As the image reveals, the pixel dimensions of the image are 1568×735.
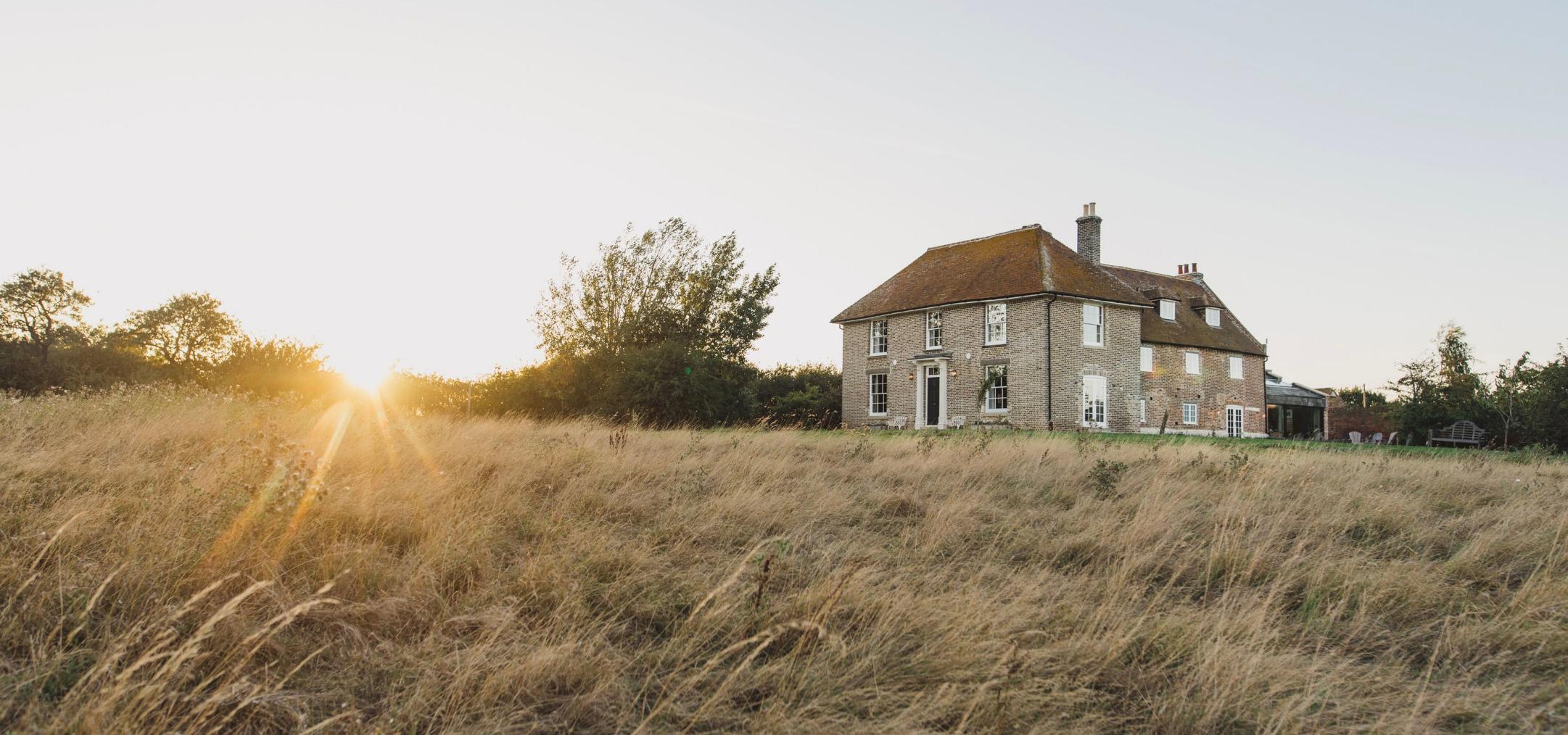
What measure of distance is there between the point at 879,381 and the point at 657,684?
2612 cm

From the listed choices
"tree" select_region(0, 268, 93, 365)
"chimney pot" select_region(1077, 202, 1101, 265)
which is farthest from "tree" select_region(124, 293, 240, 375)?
"chimney pot" select_region(1077, 202, 1101, 265)

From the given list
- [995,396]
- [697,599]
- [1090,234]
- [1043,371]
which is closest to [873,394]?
[995,396]

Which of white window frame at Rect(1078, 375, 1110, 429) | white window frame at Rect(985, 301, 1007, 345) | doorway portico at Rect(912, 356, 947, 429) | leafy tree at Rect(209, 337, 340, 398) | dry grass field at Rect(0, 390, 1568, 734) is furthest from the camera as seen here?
doorway portico at Rect(912, 356, 947, 429)

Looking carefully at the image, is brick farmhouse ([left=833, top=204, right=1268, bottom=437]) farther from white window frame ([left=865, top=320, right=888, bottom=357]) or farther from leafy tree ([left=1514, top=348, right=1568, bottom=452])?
leafy tree ([left=1514, top=348, right=1568, bottom=452])

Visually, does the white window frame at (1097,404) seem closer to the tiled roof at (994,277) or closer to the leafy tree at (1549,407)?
the tiled roof at (994,277)

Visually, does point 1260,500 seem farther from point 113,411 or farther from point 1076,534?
point 113,411

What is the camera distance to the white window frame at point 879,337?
2917 cm

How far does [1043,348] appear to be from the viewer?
80.3 feet

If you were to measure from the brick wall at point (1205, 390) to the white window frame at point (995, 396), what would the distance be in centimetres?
555

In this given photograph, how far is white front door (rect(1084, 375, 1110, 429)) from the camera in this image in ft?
81.4

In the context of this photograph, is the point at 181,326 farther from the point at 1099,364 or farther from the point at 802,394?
the point at 1099,364

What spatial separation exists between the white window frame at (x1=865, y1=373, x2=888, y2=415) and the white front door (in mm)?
6861

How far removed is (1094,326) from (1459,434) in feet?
38.6

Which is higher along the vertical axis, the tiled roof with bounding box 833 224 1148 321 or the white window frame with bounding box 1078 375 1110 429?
the tiled roof with bounding box 833 224 1148 321
